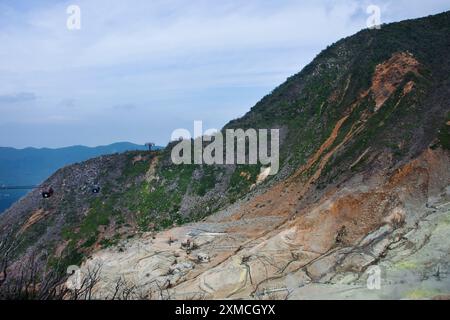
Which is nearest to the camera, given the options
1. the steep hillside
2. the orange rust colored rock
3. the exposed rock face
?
the exposed rock face

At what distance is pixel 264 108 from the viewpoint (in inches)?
1930

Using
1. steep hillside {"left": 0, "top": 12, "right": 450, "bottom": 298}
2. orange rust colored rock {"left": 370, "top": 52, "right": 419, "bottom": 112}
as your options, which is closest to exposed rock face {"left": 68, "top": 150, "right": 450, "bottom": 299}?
steep hillside {"left": 0, "top": 12, "right": 450, "bottom": 298}

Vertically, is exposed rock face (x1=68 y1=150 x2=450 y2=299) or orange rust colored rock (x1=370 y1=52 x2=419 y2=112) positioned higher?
orange rust colored rock (x1=370 y1=52 x2=419 y2=112)

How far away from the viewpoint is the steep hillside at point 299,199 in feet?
59.3

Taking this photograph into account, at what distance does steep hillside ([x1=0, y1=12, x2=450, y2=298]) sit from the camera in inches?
711

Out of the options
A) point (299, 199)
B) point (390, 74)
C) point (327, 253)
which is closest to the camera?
point (327, 253)

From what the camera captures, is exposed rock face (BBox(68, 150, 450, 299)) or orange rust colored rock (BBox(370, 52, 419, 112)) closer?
exposed rock face (BBox(68, 150, 450, 299))

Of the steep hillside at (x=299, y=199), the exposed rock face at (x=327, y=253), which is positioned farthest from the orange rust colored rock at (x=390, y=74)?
the exposed rock face at (x=327, y=253)

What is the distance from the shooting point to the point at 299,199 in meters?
27.6

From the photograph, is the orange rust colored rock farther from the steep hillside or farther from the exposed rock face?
the exposed rock face

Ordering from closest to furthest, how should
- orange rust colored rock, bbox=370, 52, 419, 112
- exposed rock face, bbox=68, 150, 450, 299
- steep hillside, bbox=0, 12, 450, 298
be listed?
exposed rock face, bbox=68, 150, 450, 299
steep hillside, bbox=0, 12, 450, 298
orange rust colored rock, bbox=370, 52, 419, 112

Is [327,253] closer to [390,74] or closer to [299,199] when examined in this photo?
[299,199]

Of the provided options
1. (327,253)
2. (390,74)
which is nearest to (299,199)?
(327,253)
